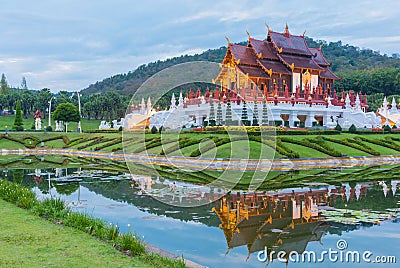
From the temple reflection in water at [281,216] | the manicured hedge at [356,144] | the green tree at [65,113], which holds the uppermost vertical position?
the green tree at [65,113]

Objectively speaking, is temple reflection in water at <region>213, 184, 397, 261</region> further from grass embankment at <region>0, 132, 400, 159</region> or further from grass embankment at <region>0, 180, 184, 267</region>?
grass embankment at <region>0, 132, 400, 159</region>

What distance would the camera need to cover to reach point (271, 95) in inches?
1585

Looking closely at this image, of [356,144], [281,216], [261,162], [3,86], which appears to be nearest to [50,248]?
[281,216]

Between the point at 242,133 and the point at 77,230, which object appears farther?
the point at 242,133

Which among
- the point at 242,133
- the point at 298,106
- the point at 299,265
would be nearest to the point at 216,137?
the point at 242,133

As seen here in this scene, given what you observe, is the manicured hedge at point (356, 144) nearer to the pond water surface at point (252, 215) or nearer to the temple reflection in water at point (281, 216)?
the pond water surface at point (252, 215)

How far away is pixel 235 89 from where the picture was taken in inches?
1663

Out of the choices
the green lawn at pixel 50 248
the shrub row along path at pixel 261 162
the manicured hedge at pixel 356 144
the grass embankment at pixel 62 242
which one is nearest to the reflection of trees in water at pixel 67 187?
the grass embankment at pixel 62 242

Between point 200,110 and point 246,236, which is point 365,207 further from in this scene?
point 200,110

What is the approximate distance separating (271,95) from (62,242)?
3298 cm

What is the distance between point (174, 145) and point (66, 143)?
51.6ft

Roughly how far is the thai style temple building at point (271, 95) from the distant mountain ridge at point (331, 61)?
5164 centimetres

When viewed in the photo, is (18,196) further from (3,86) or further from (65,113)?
(3,86)

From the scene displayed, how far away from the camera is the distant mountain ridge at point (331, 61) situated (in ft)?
342
